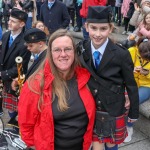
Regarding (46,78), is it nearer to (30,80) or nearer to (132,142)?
(30,80)

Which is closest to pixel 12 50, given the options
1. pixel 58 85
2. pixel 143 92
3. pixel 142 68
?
pixel 58 85

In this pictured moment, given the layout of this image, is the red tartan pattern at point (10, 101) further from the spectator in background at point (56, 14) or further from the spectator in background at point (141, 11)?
Result: the spectator in background at point (141, 11)

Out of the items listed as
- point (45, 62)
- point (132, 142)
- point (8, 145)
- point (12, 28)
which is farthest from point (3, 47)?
point (132, 142)

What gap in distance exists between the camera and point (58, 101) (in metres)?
2.21

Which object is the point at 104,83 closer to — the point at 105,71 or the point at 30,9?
the point at 105,71

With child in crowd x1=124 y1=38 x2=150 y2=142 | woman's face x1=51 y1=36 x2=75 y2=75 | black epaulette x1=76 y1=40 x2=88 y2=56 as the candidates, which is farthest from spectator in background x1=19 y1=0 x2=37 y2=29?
woman's face x1=51 y1=36 x2=75 y2=75

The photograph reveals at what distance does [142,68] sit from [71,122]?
1738 mm

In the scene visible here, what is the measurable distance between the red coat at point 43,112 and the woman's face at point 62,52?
120 millimetres

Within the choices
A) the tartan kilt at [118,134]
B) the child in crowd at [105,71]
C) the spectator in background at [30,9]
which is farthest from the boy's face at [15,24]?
the spectator in background at [30,9]

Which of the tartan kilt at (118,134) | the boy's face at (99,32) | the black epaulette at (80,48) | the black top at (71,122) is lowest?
the tartan kilt at (118,134)

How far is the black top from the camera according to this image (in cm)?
224

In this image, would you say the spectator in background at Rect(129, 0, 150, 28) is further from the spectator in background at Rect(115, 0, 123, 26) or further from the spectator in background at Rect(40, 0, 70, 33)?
the spectator in background at Rect(115, 0, 123, 26)

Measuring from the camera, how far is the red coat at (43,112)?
221cm

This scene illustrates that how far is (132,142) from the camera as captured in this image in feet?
12.5
